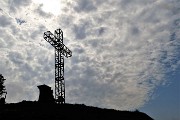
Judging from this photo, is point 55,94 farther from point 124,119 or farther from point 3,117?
point 3,117

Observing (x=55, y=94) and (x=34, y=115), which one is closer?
(x=34, y=115)

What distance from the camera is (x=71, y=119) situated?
32.5 metres

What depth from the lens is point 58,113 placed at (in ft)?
111

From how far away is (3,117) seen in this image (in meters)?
31.2

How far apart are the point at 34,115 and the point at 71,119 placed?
12.8 feet

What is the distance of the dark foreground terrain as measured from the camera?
1256 inches

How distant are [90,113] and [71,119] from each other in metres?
4.85

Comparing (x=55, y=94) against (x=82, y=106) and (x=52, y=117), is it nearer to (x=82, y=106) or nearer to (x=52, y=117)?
(x=82, y=106)

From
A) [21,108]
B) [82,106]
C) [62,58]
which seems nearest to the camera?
[21,108]

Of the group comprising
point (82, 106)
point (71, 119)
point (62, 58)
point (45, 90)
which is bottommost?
point (71, 119)

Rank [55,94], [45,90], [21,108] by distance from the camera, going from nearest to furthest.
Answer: [21,108] < [45,90] < [55,94]

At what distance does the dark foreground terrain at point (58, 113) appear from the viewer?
105ft

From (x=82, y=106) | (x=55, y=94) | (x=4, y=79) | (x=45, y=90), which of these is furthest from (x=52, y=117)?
(x=4, y=79)

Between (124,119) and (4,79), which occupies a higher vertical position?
(4,79)
